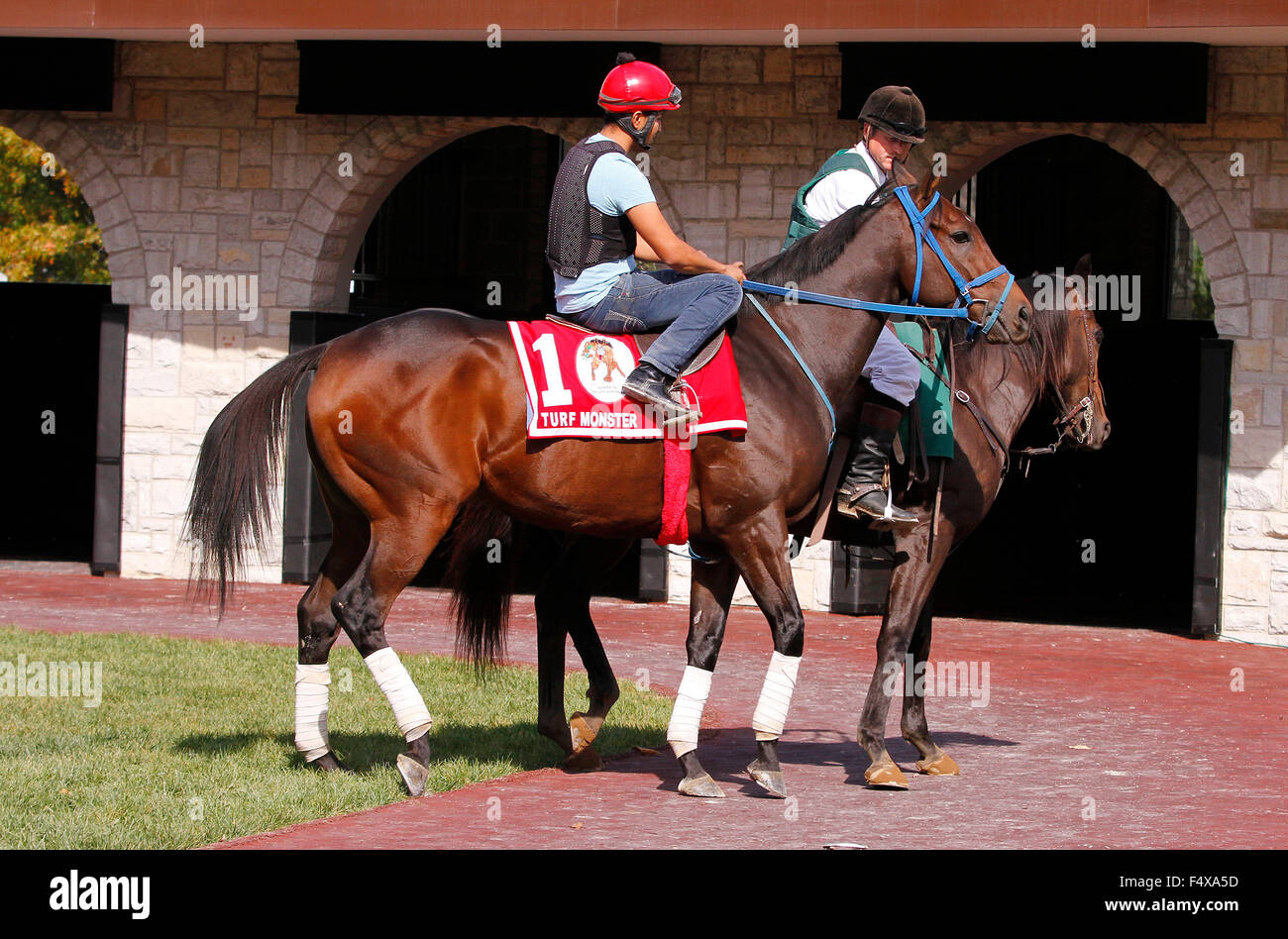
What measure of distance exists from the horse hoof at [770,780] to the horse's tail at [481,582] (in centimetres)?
129

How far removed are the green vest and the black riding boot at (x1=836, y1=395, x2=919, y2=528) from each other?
85 centimetres

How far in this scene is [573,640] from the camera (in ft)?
24.4

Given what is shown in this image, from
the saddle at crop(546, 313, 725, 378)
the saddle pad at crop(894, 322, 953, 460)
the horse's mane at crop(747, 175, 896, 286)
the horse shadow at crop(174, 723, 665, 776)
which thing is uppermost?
the horse's mane at crop(747, 175, 896, 286)

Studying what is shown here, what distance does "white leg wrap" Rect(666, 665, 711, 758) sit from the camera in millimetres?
6777

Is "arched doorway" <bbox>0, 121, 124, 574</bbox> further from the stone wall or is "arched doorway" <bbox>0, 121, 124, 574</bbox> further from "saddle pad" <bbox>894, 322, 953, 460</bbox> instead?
"saddle pad" <bbox>894, 322, 953, 460</bbox>

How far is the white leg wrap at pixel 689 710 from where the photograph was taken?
678cm

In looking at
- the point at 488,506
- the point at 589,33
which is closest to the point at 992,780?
the point at 488,506

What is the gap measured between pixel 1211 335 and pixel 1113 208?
5.08 metres

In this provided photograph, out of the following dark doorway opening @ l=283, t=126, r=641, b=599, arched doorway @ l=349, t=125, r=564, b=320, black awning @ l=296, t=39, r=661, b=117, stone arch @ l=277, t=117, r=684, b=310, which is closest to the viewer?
black awning @ l=296, t=39, r=661, b=117

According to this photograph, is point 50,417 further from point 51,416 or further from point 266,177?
point 266,177

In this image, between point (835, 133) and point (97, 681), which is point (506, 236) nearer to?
point (835, 133)

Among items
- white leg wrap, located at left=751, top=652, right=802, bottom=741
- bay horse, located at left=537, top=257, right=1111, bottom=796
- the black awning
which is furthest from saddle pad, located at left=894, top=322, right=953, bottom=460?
the black awning

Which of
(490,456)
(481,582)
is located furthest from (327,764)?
(490,456)

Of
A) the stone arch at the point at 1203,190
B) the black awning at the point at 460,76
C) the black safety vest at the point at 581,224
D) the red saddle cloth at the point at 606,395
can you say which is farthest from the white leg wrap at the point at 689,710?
the black awning at the point at 460,76
